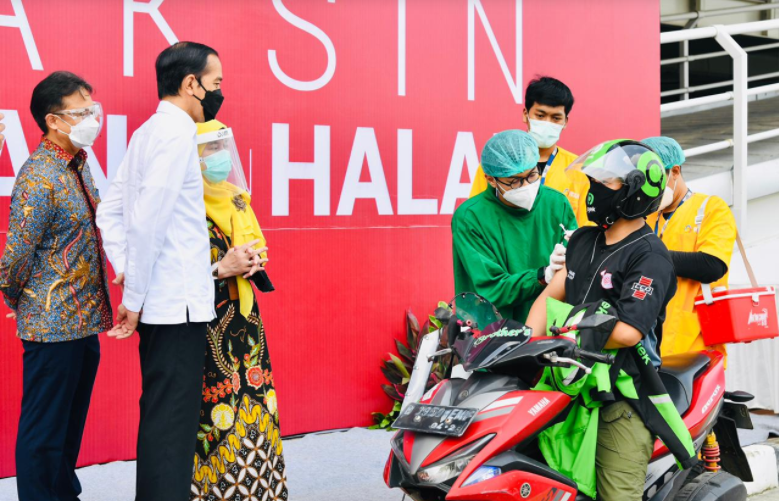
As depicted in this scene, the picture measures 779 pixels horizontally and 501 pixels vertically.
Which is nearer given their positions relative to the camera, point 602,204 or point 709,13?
point 602,204

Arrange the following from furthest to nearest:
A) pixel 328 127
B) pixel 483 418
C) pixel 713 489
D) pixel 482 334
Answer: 1. pixel 328 127
2. pixel 713 489
3. pixel 482 334
4. pixel 483 418

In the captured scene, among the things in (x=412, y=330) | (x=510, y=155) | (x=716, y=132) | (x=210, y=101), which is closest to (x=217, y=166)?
(x=210, y=101)

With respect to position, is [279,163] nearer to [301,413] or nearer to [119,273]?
[301,413]

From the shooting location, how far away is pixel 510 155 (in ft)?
12.6

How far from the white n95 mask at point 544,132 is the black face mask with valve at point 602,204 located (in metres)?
1.65

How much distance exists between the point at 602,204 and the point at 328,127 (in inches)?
Result: 104

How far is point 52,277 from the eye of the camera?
3.86m

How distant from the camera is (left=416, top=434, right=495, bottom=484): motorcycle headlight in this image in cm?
286

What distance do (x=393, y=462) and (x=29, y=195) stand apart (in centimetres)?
181

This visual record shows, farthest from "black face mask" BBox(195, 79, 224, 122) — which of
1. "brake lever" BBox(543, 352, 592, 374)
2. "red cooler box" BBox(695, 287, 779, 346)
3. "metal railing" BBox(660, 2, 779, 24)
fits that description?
"metal railing" BBox(660, 2, 779, 24)

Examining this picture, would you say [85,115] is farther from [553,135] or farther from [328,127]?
[553,135]

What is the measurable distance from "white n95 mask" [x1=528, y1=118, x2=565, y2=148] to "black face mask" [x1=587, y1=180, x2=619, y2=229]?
1.65m

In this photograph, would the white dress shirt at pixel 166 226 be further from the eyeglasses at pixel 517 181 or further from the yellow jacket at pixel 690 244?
the yellow jacket at pixel 690 244

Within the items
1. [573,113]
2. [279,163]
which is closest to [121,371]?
[279,163]
